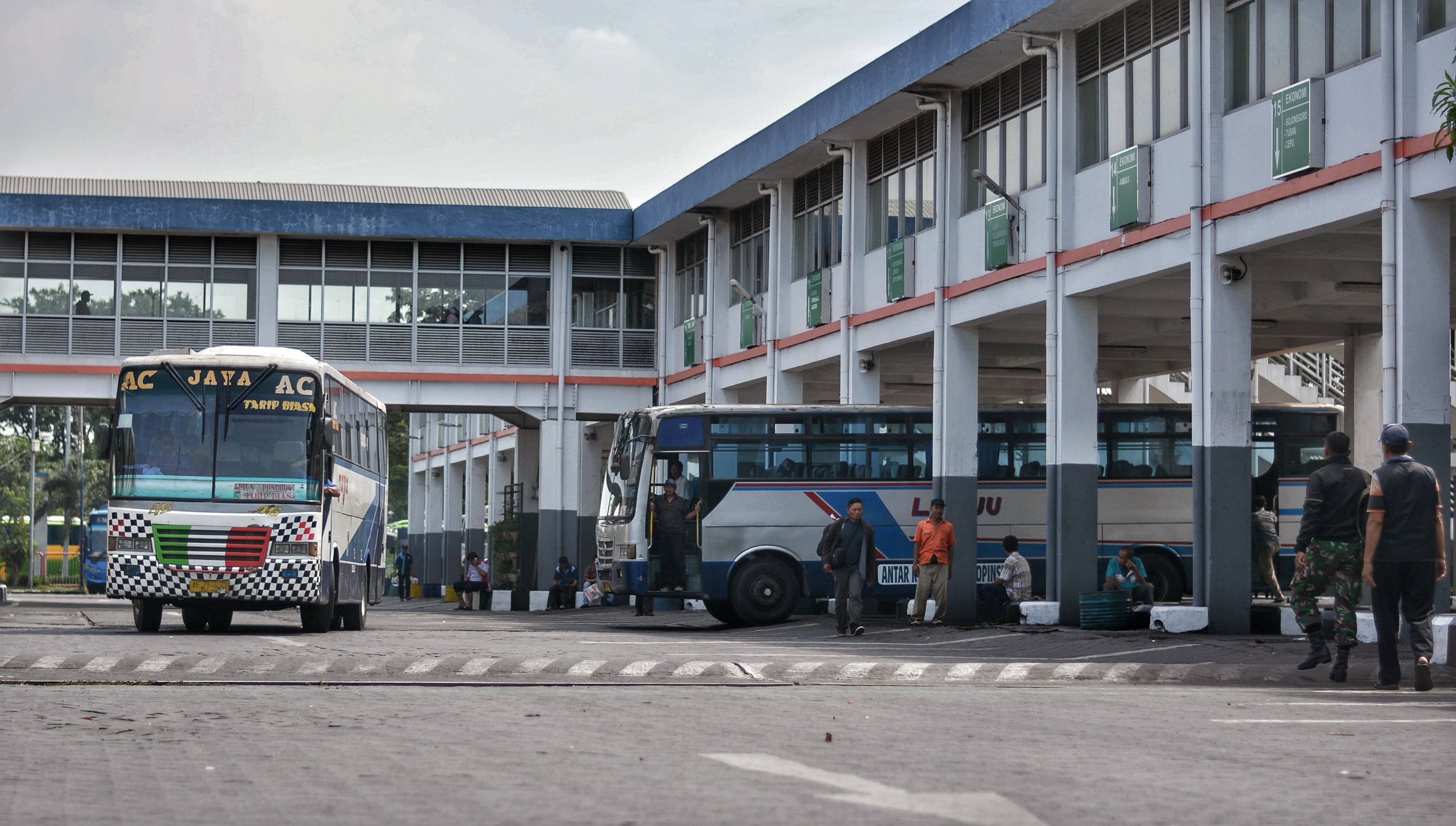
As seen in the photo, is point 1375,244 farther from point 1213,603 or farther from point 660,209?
point 660,209

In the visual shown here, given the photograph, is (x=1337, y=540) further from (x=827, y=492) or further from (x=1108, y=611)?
(x=827, y=492)

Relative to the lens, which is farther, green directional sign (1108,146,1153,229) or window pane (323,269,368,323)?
window pane (323,269,368,323)

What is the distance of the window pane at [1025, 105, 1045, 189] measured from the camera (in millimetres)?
24531

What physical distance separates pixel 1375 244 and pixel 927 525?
6539mm

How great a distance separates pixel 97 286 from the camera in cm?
3825

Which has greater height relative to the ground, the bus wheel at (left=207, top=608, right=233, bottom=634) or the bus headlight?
the bus headlight

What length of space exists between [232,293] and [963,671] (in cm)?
2779

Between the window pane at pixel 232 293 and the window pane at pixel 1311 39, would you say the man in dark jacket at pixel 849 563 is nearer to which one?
the window pane at pixel 1311 39

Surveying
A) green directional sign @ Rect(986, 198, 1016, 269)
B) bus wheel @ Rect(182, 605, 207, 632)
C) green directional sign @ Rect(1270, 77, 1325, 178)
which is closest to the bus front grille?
bus wheel @ Rect(182, 605, 207, 632)

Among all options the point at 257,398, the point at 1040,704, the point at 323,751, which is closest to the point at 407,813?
the point at 323,751

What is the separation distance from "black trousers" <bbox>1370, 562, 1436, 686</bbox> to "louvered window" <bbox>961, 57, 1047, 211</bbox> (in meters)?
12.5

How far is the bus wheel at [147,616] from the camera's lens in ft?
68.6

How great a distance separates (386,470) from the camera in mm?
27891

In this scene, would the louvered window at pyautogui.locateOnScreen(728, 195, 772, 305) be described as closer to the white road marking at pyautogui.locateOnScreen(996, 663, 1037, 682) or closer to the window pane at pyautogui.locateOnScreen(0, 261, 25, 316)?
the window pane at pyautogui.locateOnScreen(0, 261, 25, 316)
